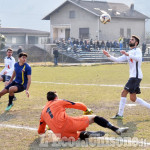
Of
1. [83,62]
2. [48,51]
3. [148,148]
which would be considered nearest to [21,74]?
[148,148]

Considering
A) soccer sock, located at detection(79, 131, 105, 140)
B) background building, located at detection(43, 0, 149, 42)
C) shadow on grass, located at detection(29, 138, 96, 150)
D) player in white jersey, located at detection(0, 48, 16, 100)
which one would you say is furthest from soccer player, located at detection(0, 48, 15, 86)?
background building, located at detection(43, 0, 149, 42)

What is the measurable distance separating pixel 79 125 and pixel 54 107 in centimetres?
58

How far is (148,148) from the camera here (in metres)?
7.59

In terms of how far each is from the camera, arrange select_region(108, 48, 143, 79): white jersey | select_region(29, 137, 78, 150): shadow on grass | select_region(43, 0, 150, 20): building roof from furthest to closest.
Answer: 1. select_region(43, 0, 150, 20): building roof
2. select_region(108, 48, 143, 79): white jersey
3. select_region(29, 137, 78, 150): shadow on grass

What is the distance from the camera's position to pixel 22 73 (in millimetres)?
11812

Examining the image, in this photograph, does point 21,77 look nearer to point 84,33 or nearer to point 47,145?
point 47,145

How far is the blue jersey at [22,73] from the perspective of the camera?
11.8 meters

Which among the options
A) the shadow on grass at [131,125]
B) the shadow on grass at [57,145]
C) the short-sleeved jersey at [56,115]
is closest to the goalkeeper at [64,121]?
the short-sleeved jersey at [56,115]

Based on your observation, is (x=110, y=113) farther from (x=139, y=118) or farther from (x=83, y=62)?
(x=83, y=62)

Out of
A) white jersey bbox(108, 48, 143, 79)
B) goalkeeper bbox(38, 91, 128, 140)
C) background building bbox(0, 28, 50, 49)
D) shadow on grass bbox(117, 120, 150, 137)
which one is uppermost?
background building bbox(0, 28, 50, 49)

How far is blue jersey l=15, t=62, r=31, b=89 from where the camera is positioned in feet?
38.7

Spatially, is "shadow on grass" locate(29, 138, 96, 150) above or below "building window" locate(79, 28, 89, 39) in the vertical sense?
below

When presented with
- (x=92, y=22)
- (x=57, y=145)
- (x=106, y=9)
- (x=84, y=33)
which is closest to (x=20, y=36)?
(x=84, y=33)

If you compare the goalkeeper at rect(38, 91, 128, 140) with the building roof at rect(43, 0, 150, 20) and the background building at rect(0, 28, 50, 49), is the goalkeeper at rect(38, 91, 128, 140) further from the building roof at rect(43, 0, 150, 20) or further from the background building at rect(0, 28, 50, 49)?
the background building at rect(0, 28, 50, 49)
